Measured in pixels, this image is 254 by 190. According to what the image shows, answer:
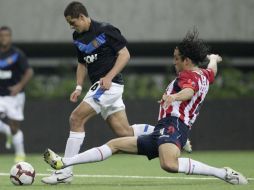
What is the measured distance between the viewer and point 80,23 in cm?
1142

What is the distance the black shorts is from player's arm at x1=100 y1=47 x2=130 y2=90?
820 millimetres

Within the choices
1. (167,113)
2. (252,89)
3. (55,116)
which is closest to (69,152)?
(167,113)

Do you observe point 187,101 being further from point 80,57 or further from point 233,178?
point 80,57

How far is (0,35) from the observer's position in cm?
1669

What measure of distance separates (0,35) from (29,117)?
3.26 metres

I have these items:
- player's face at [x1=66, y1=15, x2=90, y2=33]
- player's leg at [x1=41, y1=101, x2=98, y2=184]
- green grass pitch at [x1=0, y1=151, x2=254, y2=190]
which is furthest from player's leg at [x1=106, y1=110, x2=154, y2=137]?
player's face at [x1=66, y1=15, x2=90, y2=33]

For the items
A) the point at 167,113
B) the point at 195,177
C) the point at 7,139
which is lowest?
the point at 7,139

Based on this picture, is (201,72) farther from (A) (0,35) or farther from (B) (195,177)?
(A) (0,35)

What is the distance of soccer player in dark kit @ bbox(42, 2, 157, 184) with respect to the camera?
446 inches

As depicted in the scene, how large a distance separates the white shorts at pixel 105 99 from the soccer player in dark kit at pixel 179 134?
751 mm

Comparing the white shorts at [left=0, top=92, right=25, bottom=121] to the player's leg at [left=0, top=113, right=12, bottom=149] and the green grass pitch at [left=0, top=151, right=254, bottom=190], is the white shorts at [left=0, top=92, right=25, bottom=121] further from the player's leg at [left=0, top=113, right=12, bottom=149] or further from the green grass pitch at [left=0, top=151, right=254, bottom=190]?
the green grass pitch at [left=0, top=151, right=254, bottom=190]

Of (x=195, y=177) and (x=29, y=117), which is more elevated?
(x=195, y=177)

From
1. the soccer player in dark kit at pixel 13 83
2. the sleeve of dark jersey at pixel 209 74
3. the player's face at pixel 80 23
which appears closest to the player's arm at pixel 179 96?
the sleeve of dark jersey at pixel 209 74

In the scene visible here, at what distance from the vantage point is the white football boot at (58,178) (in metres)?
11.0
